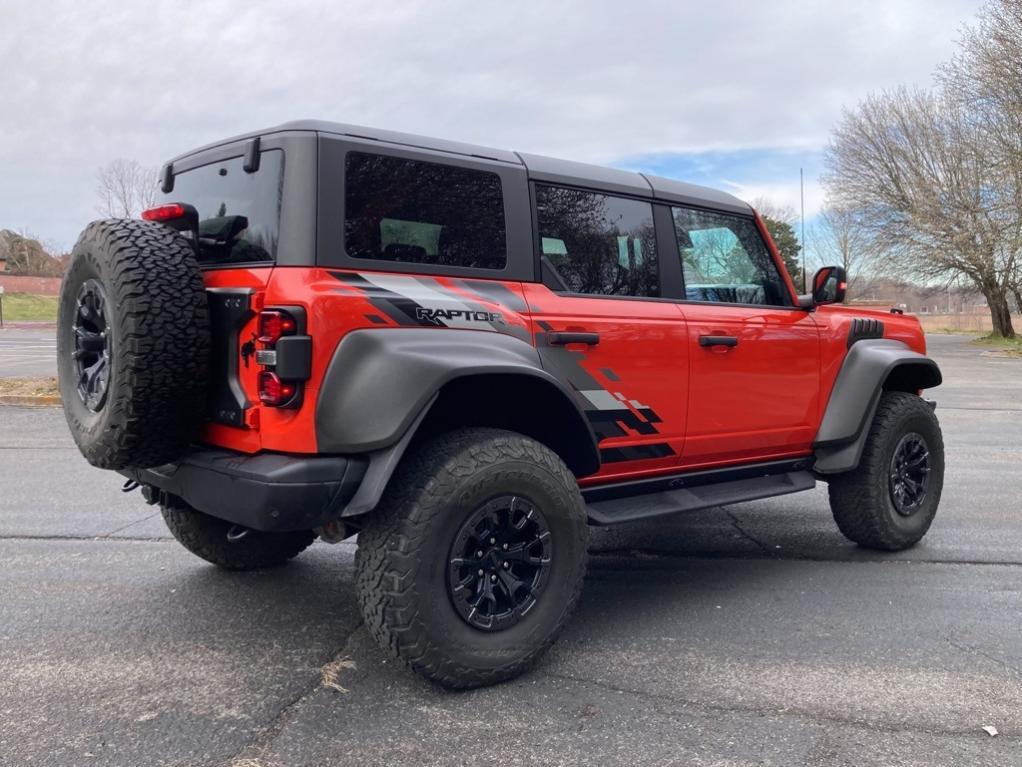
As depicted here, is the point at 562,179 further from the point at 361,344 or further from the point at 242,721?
the point at 242,721

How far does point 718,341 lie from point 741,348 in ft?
0.67

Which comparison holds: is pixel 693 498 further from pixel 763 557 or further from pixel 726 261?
pixel 726 261

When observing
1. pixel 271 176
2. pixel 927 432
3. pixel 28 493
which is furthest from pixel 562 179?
pixel 28 493

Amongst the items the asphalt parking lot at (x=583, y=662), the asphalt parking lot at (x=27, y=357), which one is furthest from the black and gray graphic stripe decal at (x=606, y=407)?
the asphalt parking lot at (x=27, y=357)

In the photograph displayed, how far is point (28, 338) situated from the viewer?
28.2m

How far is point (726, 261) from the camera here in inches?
180

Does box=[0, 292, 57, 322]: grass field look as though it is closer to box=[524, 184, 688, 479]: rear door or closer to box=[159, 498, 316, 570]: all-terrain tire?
box=[159, 498, 316, 570]: all-terrain tire

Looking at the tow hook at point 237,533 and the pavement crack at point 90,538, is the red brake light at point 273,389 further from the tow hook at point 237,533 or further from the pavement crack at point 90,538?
the pavement crack at point 90,538

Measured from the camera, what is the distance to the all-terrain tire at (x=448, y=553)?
2973mm

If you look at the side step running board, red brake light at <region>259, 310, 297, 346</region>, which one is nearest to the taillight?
red brake light at <region>259, 310, 297, 346</region>

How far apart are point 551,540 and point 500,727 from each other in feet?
2.37

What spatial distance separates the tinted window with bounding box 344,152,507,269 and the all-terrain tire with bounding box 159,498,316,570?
1.69 meters

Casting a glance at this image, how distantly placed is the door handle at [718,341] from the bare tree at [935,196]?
2884cm

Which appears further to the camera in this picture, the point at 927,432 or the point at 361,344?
the point at 927,432
